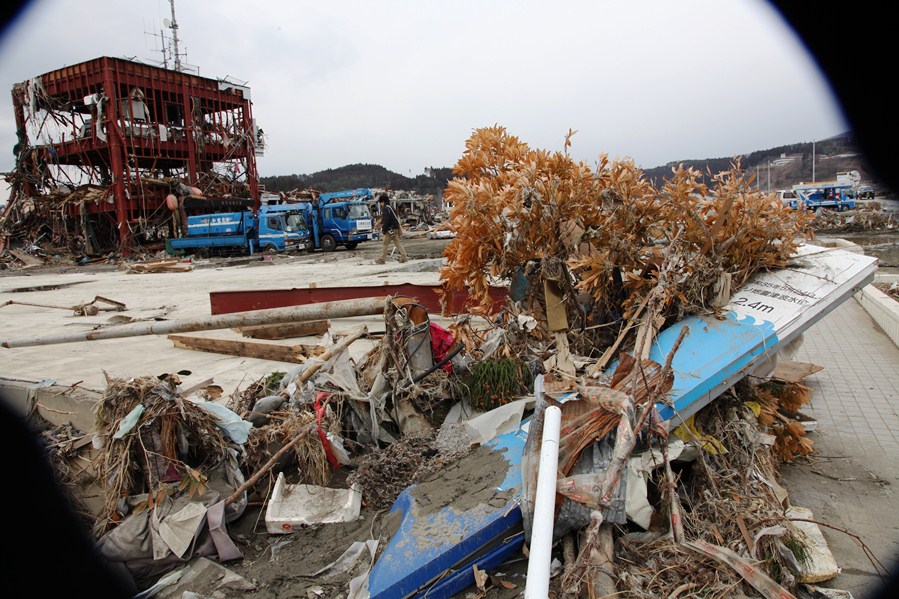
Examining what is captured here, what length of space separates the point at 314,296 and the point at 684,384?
631 centimetres

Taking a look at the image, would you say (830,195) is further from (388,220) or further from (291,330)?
(291,330)

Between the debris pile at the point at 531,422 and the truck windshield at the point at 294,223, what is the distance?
74.6ft

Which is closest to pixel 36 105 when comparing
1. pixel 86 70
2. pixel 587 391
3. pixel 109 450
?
pixel 86 70

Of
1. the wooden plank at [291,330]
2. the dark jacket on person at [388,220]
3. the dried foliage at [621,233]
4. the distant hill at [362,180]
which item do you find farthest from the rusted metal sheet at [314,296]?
the distant hill at [362,180]

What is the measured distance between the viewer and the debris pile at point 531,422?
2.83m

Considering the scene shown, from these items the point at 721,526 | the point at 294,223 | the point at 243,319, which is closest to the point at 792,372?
the point at 721,526

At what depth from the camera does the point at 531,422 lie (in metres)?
3.38

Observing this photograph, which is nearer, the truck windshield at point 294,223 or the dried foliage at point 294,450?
the dried foliage at point 294,450

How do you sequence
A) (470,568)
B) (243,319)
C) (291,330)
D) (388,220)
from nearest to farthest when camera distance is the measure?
(470,568)
(243,319)
(291,330)
(388,220)

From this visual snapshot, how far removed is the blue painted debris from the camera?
280cm

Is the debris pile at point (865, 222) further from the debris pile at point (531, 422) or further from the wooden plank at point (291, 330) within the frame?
the wooden plank at point (291, 330)

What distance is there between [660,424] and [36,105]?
4060 centimetres

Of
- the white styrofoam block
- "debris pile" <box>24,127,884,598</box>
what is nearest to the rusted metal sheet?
"debris pile" <box>24,127,884,598</box>

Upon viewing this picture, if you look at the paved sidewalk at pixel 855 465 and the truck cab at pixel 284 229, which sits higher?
the truck cab at pixel 284 229
